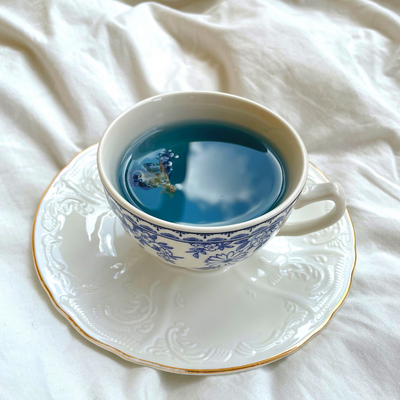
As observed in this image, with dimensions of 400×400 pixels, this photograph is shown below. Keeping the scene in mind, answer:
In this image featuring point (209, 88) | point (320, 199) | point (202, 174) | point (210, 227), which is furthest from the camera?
point (209, 88)

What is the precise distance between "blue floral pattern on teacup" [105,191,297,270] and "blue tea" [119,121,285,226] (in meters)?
0.09

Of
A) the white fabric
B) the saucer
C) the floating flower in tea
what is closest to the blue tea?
the floating flower in tea

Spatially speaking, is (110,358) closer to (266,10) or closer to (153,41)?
(153,41)

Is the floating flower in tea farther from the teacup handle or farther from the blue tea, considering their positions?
the teacup handle

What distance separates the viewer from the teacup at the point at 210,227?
2.23 feet

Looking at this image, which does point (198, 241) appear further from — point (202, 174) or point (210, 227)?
point (202, 174)

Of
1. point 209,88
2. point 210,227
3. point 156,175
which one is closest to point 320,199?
point 210,227

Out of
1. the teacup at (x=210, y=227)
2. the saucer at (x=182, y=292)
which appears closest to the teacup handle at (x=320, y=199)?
the teacup at (x=210, y=227)

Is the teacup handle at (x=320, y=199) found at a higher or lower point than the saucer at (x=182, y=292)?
higher

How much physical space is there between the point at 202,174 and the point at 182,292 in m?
0.27

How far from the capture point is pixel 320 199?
79 cm

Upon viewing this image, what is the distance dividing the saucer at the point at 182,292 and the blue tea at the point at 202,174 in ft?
0.46

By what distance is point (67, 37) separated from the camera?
135cm

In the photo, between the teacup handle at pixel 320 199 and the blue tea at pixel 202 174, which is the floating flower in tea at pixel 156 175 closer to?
the blue tea at pixel 202 174
